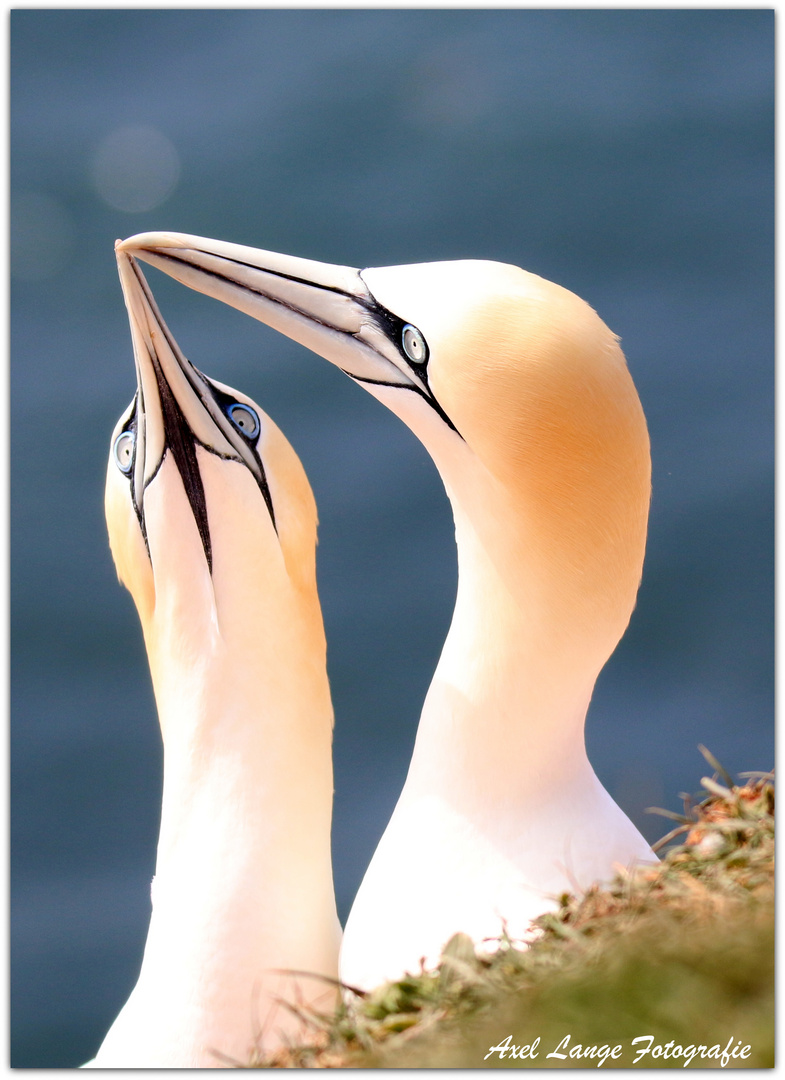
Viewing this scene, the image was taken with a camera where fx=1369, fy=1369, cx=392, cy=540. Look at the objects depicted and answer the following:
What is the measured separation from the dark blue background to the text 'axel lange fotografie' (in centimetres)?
517

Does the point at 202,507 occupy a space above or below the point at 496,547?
above

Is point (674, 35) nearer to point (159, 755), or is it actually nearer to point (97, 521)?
point (97, 521)

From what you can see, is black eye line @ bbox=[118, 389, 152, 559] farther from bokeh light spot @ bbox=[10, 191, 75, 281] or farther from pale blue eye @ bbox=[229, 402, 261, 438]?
bokeh light spot @ bbox=[10, 191, 75, 281]

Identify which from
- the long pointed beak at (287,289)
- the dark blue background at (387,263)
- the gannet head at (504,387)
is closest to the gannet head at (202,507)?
the long pointed beak at (287,289)

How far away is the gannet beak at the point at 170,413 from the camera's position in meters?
3.48

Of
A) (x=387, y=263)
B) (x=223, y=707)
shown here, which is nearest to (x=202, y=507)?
(x=223, y=707)

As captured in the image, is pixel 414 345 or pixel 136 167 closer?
pixel 414 345

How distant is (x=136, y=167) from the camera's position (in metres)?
8.37

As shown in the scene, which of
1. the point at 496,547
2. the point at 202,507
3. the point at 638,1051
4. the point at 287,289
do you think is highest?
the point at 287,289

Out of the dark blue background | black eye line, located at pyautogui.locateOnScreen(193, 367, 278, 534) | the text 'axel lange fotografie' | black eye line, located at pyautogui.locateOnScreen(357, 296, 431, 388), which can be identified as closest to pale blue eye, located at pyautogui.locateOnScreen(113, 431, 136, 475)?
black eye line, located at pyautogui.locateOnScreen(193, 367, 278, 534)

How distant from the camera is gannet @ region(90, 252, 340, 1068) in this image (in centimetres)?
352

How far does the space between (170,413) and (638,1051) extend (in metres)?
1.97

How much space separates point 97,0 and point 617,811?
2.72m

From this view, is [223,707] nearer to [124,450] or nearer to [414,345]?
[124,450]
